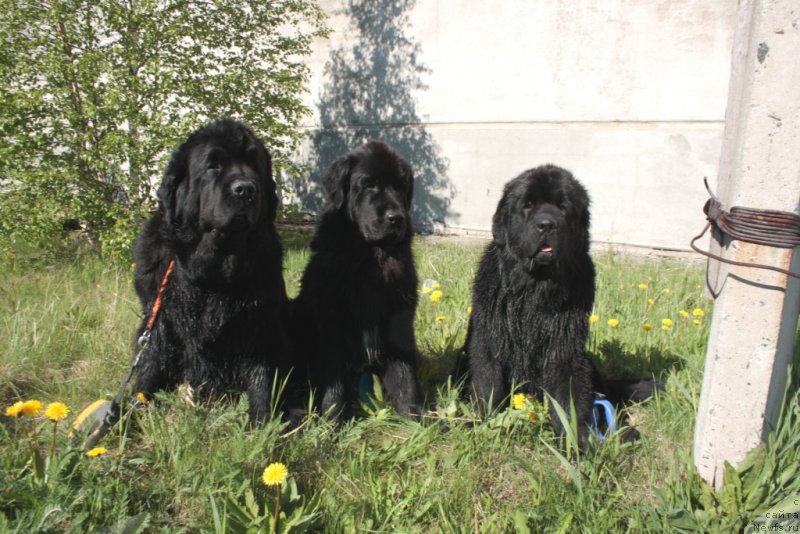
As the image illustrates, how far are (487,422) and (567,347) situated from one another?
1.59ft

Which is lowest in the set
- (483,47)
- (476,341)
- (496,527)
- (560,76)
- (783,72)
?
(496,527)

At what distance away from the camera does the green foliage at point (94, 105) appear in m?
4.48

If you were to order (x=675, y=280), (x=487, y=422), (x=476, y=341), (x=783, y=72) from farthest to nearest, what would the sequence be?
1. (x=675, y=280)
2. (x=476, y=341)
3. (x=487, y=422)
4. (x=783, y=72)

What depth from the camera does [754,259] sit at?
5.23ft

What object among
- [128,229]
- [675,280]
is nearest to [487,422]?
[675,280]

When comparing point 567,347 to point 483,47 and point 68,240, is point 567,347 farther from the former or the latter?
point 483,47

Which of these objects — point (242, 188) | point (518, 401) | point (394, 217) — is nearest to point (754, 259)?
point (518, 401)

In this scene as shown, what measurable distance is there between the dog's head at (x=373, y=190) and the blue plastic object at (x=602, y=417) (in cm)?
118

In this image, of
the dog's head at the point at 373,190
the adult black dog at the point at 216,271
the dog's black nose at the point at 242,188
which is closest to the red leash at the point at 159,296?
the adult black dog at the point at 216,271

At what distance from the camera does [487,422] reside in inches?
86.2

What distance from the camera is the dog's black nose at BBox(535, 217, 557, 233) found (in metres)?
2.19

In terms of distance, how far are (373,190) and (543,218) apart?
0.82 meters

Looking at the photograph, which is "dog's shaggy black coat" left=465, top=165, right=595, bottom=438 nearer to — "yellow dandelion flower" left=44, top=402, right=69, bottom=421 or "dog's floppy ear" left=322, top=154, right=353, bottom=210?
"dog's floppy ear" left=322, top=154, right=353, bottom=210

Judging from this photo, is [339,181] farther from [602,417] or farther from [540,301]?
[602,417]
